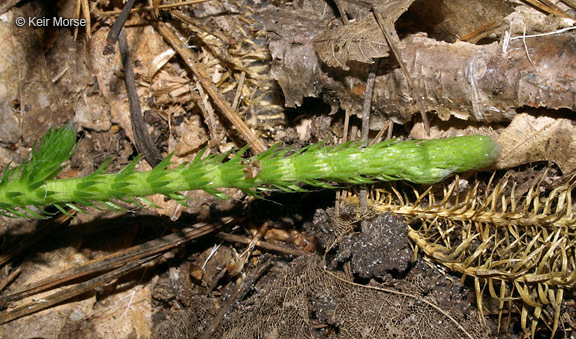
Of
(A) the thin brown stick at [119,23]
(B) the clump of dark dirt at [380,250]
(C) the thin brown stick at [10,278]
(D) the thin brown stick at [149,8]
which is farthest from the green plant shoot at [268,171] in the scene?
(D) the thin brown stick at [149,8]

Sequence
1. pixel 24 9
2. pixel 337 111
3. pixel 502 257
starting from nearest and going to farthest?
pixel 502 257
pixel 337 111
pixel 24 9

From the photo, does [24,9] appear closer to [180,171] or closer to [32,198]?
[32,198]

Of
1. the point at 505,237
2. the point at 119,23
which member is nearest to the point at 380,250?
the point at 505,237

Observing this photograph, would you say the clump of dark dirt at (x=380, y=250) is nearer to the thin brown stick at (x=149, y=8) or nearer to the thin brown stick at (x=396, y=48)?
the thin brown stick at (x=396, y=48)

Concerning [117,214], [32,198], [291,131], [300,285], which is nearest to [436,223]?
[300,285]

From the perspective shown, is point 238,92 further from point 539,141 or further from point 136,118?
point 539,141

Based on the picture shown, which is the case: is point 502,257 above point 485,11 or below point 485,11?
below

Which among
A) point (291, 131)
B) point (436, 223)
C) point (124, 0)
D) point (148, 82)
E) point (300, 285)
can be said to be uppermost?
point (124, 0)
